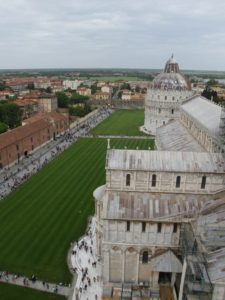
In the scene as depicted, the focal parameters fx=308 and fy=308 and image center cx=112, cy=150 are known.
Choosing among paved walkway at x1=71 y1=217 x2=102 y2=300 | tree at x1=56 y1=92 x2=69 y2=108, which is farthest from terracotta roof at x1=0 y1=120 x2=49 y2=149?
tree at x1=56 y1=92 x2=69 y2=108

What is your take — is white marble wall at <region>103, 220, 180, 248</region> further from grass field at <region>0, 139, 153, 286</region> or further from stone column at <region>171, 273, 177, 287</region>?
grass field at <region>0, 139, 153, 286</region>

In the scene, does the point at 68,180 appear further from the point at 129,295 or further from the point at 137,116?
the point at 137,116

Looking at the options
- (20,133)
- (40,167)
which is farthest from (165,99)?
(40,167)

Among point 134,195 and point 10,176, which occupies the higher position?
point 134,195

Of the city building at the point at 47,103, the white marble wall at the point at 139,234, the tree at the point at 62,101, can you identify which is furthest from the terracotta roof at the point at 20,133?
the tree at the point at 62,101

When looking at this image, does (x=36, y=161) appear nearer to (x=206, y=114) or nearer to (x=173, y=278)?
(x=206, y=114)

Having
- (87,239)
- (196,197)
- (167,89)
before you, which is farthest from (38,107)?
(196,197)

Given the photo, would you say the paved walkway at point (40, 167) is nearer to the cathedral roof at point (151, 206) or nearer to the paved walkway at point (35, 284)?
the paved walkway at point (35, 284)
